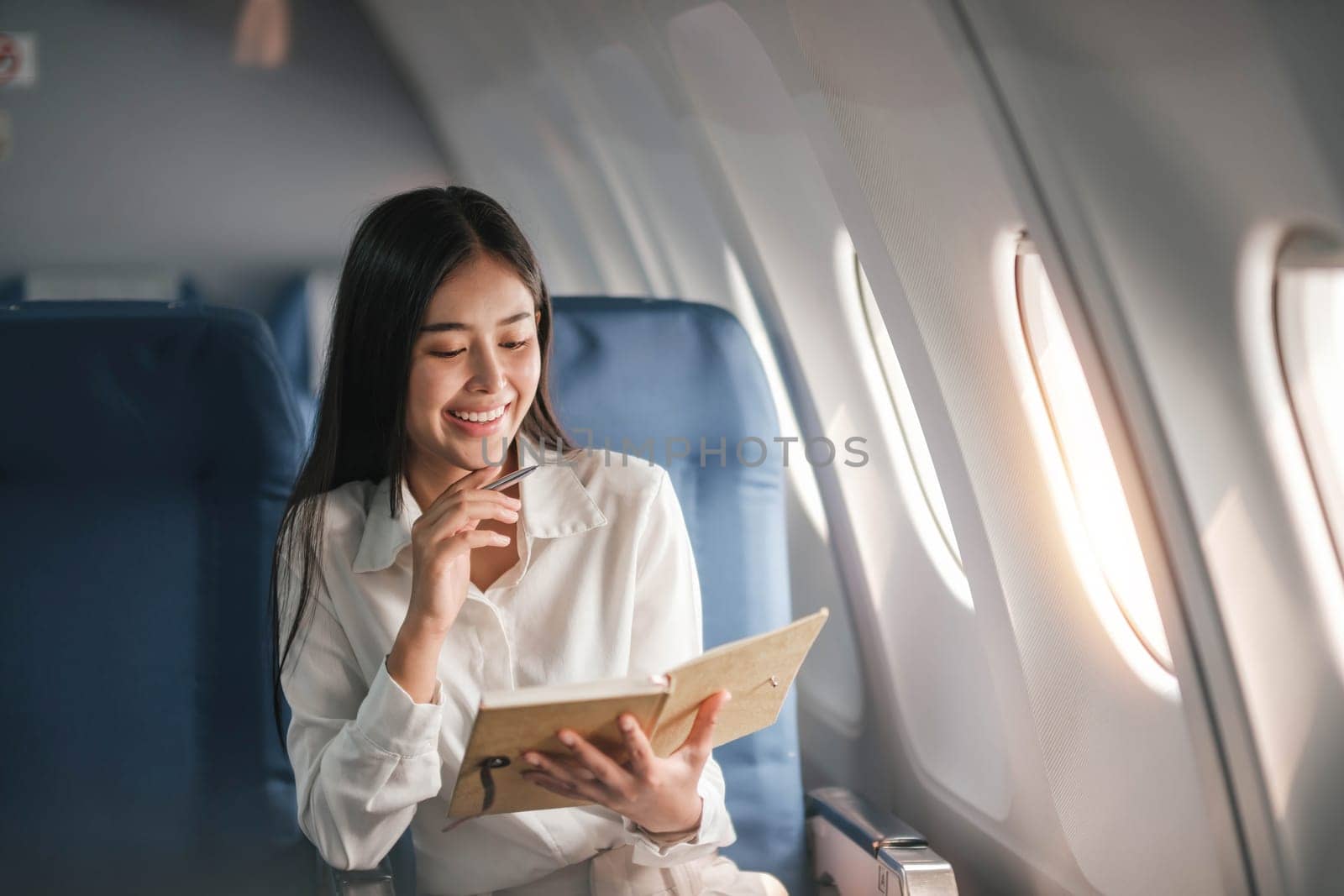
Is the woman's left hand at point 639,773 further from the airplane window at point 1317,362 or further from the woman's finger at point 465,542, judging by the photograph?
the airplane window at point 1317,362

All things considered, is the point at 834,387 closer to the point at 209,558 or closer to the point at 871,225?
the point at 871,225

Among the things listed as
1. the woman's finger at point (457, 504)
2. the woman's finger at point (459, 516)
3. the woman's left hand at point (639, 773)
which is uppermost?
the woman's finger at point (457, 504)

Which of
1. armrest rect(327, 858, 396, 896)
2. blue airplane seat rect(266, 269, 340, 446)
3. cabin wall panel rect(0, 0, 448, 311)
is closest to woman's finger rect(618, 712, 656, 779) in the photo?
armrest rect(327, 858, 396, 896)

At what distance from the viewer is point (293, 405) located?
192 cm

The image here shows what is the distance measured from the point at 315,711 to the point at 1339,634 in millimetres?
1278

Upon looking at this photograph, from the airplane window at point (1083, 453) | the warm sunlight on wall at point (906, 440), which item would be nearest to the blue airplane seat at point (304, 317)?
the warm sunlight on wall at point (906, 440)

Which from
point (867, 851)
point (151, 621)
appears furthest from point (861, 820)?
point (151, 621)

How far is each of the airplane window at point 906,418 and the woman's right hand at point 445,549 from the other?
1.01m

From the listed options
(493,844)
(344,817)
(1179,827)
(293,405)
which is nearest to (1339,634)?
(1179,827)

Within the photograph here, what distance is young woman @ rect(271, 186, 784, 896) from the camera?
1494 mm

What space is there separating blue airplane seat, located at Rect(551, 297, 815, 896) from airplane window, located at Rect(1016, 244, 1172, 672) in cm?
48

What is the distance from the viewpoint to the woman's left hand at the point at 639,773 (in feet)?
4.25

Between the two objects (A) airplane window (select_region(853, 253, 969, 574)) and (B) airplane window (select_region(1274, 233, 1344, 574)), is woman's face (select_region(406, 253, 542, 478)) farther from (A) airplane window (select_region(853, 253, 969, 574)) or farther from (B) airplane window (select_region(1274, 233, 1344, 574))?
(B) airplane window (select_region(1274, 233, 1344, 574))

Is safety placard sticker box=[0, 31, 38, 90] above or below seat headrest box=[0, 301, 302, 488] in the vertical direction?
above
